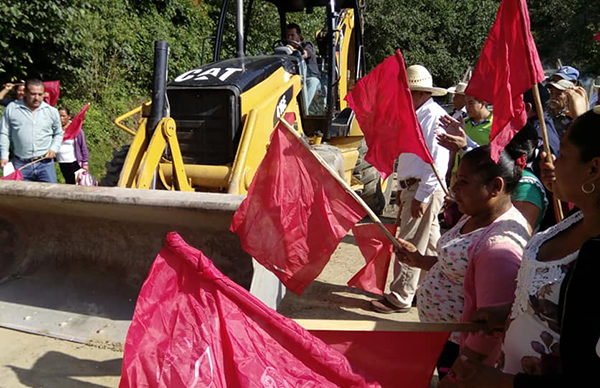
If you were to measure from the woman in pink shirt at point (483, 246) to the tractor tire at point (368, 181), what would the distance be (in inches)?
186

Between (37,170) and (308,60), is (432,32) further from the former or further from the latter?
(37,170)

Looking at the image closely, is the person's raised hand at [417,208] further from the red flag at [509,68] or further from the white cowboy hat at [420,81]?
the red flag at [509,68]

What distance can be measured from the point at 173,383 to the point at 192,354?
115 mm

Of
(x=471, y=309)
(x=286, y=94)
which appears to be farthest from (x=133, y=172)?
(x=471, y=309)

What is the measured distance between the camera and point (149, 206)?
3768 mm

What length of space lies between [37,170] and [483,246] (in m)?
5.66

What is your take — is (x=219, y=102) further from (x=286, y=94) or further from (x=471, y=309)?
(x=471, y=309)

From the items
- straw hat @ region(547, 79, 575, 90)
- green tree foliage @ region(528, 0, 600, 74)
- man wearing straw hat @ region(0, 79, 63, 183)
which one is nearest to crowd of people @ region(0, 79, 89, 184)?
man wearing straw hat @ region(0, 79, 63, 183)

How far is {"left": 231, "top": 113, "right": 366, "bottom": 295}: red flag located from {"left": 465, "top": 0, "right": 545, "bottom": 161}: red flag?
0.85 meters

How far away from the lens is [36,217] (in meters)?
4.40

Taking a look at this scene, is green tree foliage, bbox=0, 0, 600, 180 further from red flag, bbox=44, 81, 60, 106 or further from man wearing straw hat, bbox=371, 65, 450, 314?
man wearing straw hat, bbox=371, 65, 450, 314

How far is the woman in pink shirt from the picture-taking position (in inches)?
76.2

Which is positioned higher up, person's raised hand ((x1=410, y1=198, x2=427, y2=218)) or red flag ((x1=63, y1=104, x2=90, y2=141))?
red flag ((x1=63, y1=104, x2=90, y2=141))

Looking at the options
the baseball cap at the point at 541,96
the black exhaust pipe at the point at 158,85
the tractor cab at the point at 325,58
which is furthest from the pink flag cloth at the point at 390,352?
the tractor cab at the point at 325,58
